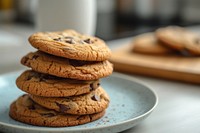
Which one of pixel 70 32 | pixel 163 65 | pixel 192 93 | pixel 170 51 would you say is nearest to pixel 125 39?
pixel 170 51

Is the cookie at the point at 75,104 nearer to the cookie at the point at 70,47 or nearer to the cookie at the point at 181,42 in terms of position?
the cookie at the point at 70,47

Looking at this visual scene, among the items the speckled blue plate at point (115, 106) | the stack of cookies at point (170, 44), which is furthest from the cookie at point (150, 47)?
the speckled blue plate at point (115, 106)

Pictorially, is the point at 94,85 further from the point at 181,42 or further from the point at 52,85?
the point at 181,42

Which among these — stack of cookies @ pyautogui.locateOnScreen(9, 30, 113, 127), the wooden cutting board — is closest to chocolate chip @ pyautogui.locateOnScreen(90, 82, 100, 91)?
stack of cookies @ pyautogui.locateOnScreen(9, 30, 113, 127)

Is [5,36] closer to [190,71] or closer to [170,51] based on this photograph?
[170,51]

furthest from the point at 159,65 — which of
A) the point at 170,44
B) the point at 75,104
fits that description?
the point at 75,104

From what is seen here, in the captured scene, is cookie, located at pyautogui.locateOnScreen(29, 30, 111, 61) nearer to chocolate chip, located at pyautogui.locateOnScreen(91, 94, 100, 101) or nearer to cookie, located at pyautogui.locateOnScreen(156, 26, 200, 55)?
chocolate chip, located at pyautogui.locateOnScreen(91, 94, 100, 101)
